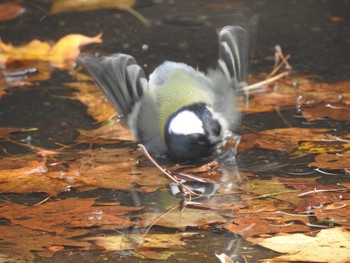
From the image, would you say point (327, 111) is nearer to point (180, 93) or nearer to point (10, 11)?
point (180, 93)

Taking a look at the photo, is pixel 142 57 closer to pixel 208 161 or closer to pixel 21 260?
pixel 208 161

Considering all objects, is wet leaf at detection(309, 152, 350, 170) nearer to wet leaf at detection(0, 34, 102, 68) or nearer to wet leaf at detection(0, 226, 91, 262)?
wet leaf at detection(0, 226, 91, 262)

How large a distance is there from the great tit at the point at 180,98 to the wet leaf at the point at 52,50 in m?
1.38

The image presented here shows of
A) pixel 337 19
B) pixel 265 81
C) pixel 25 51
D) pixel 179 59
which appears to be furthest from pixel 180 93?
pixel 337 19

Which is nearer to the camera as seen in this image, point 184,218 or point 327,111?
point 184,218

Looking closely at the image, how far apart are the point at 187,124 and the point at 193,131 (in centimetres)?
4

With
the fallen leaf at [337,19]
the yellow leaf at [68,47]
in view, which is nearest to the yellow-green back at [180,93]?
the yellow leaf at [68,47]

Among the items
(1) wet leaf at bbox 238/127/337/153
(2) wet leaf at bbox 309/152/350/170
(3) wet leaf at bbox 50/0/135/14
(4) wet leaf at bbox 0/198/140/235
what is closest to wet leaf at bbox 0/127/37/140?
(4) wet leaf at bbox 0/198/140/235

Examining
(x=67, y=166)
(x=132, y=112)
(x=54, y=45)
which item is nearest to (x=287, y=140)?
(x=132, y=112)

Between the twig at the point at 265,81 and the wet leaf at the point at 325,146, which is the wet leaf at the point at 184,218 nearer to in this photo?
the wet leaf at the point at 325,146

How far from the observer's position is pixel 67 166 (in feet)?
11.6

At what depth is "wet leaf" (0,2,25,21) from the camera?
5.85 meters

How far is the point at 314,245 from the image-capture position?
2641 millimetres

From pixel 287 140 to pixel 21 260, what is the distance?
60.5 inches
